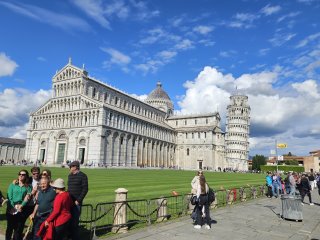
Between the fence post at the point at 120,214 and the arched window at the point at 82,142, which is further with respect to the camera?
the arched window at the point at 82,142

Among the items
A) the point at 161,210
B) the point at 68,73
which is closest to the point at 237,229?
the point at 161,210

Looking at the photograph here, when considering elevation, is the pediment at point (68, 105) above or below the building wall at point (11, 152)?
above

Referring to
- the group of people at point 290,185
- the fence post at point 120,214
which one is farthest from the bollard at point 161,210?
the group of people at point 290,185

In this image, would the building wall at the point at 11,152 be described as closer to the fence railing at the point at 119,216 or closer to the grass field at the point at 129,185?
the grass field at the point at 129,185

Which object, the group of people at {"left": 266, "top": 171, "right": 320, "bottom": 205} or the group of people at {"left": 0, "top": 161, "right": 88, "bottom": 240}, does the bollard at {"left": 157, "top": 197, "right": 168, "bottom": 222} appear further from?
the group of people at {"left": 266, "top": 171, "right": 320, "bottom": 205}

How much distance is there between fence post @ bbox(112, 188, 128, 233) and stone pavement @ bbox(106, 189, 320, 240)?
41 cm

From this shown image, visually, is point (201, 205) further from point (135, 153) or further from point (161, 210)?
point (135, 153)

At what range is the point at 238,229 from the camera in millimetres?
11469

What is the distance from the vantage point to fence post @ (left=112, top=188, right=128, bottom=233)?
10.5 m

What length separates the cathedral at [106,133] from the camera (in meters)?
67.1

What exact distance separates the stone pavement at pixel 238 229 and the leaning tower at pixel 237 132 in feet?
353

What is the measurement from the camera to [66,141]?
230ft

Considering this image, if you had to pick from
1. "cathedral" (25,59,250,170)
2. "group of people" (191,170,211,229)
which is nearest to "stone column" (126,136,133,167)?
"cathedral" (25,59,250,170)

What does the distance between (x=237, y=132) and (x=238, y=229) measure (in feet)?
382
